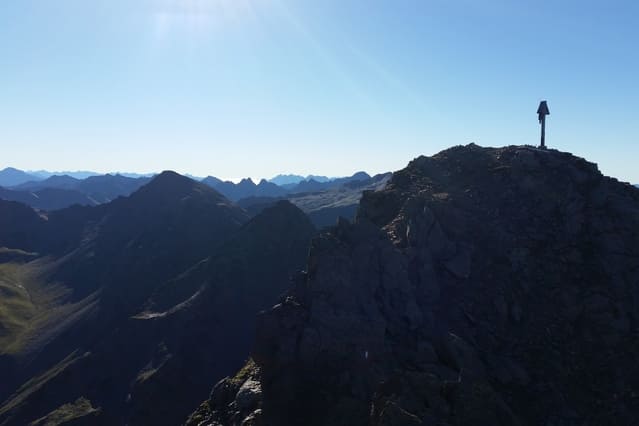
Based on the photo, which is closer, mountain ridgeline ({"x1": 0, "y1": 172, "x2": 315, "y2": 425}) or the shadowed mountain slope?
mountain ridgeline ({"x1": 0, "y1": 172, "x2": 315, "y2": 425})

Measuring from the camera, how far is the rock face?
2662 centimetres

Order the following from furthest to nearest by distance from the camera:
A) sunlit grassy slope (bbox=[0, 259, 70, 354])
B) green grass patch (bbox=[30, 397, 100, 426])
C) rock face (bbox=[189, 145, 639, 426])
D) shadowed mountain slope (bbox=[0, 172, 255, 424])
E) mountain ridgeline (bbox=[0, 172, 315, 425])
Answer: sunlit grassy slope (bbox=[0, 259, 70, 354]), shadowed mountain slope (bbox=[0, 172, 255, 424]), mountain ridgeline (bbox=[0, 172, 315, 425]), green grass patch (bbox=[30, 397, 100, 426]), rock face (bbox=[189, 145, 639, 426])

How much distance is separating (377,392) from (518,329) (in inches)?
524

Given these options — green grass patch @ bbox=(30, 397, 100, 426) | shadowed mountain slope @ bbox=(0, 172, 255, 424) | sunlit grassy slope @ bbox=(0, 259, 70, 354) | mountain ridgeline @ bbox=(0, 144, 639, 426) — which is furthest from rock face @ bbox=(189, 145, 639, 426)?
sunlit grassy slope @ bbox=(0, 259, 70, 354)

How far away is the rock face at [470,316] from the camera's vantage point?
26.6m

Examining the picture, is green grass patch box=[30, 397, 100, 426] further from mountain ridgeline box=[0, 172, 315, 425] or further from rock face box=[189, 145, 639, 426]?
rock face box=[189, 145, 639, 426]

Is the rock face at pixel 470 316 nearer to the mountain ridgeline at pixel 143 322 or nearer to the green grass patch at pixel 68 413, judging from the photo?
the mountain ridgeline at pixel 143 322

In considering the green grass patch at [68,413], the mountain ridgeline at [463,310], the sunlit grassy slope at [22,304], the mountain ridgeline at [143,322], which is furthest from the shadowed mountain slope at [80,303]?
the mountain ridgeline at [463,310]

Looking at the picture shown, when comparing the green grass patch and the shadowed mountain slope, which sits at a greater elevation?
the shadowed mountain slope

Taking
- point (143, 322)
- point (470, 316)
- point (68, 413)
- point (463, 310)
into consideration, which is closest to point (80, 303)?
point (143, 322)

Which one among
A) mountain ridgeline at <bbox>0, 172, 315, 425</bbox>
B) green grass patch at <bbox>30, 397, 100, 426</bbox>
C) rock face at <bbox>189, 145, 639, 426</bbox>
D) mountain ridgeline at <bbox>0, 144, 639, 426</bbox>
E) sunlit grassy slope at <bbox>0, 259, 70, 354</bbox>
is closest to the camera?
rock face at <bbox>189, 145, 639, 426</bbox>

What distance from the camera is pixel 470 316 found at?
32.8 m

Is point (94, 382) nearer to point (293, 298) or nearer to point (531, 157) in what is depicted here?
point (293, 298)

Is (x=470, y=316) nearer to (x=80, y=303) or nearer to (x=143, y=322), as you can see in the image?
(x=143, y=322)
